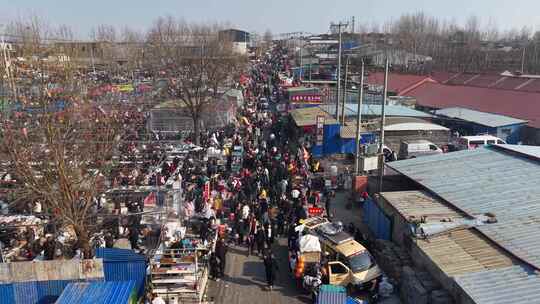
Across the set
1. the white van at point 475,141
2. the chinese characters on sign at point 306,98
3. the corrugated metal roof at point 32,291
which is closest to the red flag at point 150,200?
the corrugated metal roof at point 32,291

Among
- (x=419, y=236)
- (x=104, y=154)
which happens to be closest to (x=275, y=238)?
(x=419, y=236)

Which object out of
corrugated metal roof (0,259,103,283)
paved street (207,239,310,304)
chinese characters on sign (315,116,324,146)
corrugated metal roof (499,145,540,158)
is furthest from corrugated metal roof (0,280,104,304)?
chinese characters on sign (315,116,324,146)

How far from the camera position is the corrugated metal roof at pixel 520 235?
8758 millimetres

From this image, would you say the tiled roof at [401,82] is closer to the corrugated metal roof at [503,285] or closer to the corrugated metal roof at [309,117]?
the corrugated metal roof at [309,117]

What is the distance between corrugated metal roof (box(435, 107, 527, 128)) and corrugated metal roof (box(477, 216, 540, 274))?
661 inches

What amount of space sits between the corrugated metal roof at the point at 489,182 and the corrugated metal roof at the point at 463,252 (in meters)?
0.27

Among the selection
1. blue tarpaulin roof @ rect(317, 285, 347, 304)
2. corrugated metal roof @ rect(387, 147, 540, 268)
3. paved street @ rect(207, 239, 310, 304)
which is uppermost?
corrugated metal roof @ rect(387, 147, 540, 268)

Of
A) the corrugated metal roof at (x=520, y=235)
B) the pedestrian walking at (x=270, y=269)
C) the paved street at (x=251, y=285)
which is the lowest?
the paved street at (x=251, y=285)

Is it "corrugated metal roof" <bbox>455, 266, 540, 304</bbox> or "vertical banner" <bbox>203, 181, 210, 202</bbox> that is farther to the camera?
"vertical banner" <bbox>203, 181, 210, 202</bbox>

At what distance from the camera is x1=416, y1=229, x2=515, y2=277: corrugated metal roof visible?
8750 millimetres

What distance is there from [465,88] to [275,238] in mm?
27764

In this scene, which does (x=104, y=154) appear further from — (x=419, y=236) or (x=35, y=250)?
(x=419, y=236)

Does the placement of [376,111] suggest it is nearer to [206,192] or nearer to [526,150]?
[526,150]

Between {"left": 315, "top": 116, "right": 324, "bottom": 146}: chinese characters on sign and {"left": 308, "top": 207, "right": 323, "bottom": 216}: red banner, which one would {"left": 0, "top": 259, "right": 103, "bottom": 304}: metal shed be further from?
{"left": 315, "top": 116, "right": 324, "bottom": 146}: chinese characters on sign
